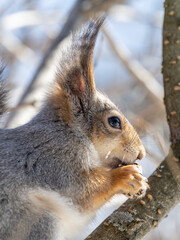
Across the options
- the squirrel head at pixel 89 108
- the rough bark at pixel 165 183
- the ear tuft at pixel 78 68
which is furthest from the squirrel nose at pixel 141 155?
the ear tuft at pixel 78 68

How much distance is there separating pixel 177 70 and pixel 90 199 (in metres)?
0.80

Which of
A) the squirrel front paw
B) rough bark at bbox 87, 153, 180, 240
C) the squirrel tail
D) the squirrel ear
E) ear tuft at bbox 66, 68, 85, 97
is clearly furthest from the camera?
the squirrel tail

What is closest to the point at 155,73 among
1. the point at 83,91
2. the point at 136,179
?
the point at 83,91

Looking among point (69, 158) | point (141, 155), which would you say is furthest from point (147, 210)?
point (69, 158)

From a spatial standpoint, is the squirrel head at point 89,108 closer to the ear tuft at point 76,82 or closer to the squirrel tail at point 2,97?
the ear tuft at point 76,82

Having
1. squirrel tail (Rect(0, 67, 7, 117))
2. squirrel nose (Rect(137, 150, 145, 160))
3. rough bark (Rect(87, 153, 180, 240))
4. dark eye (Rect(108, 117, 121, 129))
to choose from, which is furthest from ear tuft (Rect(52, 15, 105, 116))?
rough bark (Rect(87, 153, 180, 240))

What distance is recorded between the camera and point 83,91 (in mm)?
2451

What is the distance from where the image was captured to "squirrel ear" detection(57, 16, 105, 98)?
229 centimetres

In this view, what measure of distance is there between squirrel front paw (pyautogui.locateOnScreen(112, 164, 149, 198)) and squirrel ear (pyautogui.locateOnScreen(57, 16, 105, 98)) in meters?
0.49

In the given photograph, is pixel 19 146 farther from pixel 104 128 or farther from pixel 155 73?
pixel 155 73

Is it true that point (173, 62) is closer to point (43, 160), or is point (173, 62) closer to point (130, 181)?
point (130, 181)

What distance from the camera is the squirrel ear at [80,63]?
229cm

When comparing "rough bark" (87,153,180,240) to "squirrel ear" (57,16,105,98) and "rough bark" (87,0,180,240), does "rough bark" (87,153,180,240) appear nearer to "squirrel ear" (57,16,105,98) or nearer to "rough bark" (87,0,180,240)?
"rough bark" (87,0,180,240)

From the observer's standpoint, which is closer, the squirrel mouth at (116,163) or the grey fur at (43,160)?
the grey fur at (43,160)
